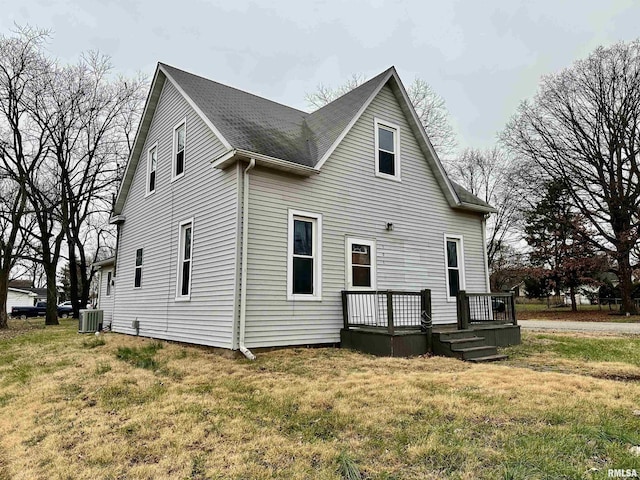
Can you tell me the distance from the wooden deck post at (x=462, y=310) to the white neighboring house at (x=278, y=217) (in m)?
1.69

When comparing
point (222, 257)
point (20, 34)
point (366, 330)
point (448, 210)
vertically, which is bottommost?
point (366, 330)

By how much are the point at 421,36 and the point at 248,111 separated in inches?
341

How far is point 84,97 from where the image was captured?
21.1 metres

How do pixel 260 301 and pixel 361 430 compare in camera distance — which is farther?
pixel 260 301

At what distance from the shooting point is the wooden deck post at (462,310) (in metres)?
8.95

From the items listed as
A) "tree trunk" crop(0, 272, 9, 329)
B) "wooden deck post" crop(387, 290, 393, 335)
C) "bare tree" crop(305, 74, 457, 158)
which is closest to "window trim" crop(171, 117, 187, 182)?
"wooden deck post" crop(387, 290, 393, 335)

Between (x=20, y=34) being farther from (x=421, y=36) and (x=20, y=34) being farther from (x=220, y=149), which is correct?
(x=421, y=36)

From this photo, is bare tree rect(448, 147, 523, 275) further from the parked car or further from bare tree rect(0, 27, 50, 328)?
the parked car

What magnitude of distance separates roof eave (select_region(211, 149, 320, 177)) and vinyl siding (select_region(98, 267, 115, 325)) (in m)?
8.68

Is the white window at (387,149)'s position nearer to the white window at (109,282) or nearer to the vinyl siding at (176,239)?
the vinyl siding at (176,239)

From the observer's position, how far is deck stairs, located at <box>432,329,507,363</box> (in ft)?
25.6

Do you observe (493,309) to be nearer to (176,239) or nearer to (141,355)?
(176,239)

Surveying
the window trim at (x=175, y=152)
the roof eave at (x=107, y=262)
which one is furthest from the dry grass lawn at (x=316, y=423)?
the roof eave at (x=107, y=262)

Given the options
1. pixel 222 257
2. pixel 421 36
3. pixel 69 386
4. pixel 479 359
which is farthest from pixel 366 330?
pixel 421 36
